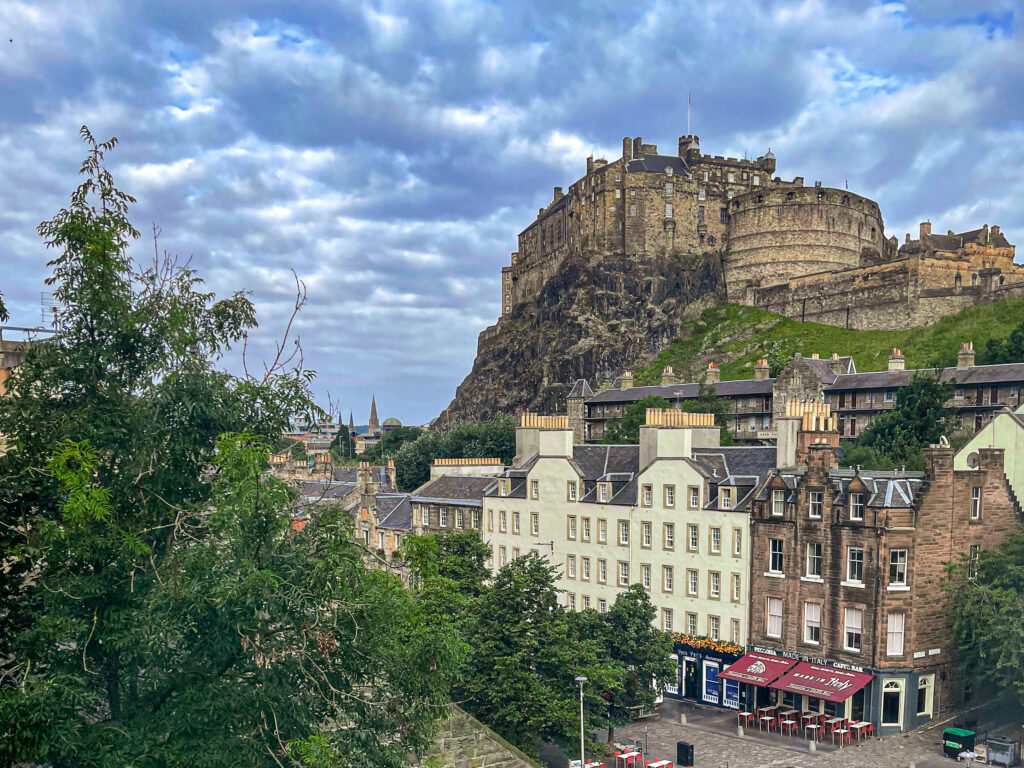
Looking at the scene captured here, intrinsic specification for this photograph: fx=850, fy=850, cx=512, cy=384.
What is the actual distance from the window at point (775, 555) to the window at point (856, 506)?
13.8 ft

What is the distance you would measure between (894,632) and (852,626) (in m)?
1.84

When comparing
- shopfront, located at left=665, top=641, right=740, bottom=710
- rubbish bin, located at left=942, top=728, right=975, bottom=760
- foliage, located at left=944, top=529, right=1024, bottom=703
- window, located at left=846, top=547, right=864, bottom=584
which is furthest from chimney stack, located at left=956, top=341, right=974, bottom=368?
rubbish bin, located at left=942, top=728, right=975, bottom=760

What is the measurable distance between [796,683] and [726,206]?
11873cm

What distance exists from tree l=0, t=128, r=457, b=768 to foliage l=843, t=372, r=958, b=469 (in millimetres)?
46601

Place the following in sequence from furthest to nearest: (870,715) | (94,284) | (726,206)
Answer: (726,206), (870,715), (94,284)

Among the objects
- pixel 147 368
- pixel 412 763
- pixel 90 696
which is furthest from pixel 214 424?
pixel 412 763

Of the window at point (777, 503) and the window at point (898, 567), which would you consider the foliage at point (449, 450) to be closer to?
the window at point (777, 503)

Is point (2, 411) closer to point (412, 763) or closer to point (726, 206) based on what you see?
point (412, 763)

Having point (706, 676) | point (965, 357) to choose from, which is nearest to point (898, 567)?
point (706, 676)

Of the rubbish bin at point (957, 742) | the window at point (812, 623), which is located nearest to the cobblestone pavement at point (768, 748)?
the rubbish bin at point (957, 742)

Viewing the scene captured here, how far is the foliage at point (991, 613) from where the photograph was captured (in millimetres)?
36406

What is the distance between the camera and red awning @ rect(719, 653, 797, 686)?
41344 millimetres

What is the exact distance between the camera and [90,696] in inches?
563

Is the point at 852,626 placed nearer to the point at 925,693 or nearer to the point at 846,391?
the point at 925,693
